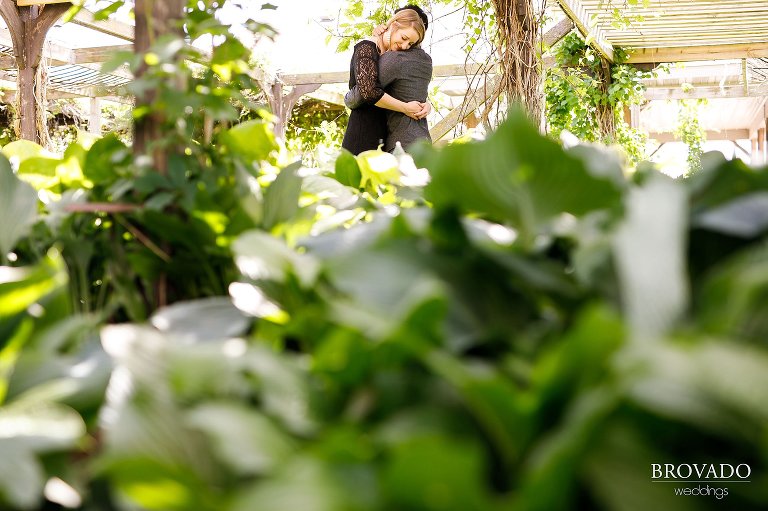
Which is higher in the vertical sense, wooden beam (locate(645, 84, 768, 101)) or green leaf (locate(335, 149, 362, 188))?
wooden beam (locate(645, 84, 768, 101))

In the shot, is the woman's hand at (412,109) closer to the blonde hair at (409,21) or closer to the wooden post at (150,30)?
the blonde hair at (409,21)

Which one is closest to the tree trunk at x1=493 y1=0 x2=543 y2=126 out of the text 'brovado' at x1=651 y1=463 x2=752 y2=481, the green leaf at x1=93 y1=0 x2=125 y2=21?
the green leaf at x1=93 y1=0 x2=125 y2=21

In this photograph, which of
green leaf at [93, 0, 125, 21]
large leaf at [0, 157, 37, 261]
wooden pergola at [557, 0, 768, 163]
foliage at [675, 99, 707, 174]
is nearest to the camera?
large leaf at [0, 157, 37, 261]

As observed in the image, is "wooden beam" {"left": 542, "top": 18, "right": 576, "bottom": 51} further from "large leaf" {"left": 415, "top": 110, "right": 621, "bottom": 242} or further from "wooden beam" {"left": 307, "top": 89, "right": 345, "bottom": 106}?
"large leaf" {"left": 415, "top": 110, "right": 621, "bottom": 242}

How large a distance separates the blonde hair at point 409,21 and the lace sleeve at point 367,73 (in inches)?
8.7

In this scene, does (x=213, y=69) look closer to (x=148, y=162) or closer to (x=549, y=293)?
(x=148, y=162)

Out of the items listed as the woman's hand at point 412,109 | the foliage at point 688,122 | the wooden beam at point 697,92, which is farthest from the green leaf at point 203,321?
the foliage at point 688,122

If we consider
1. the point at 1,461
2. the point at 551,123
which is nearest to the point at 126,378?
the point at 1,461

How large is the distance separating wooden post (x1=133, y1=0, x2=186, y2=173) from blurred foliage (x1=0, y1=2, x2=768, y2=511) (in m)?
0.08

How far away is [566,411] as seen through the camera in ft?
1.25

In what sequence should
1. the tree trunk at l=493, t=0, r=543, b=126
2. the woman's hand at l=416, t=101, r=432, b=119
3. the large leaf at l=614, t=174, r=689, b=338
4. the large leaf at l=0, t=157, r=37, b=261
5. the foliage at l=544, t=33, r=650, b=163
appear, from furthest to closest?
the foliage at l=544, t=33, r=650, b=163 → the tree trunk at l=493, t=0, r=543, b=126 → the woman's hand at l=416, t=101, r=432, b=119 → the large leaf at l=0, t=157, r=37, b=261 → the large leaf at l=614, t=174, r=689, b=338

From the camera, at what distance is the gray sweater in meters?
3.63

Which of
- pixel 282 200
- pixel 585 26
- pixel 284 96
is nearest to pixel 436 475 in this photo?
pixel 282 200

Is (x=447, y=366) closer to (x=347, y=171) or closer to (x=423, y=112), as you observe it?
(x=347, y=171)
